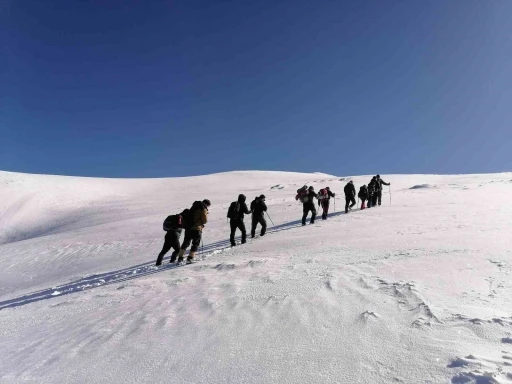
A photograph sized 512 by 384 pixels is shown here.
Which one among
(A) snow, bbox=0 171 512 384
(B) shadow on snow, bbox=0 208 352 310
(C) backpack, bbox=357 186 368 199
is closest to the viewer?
(A) snow, bbox=0 171 512 384

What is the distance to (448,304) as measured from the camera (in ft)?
17.3

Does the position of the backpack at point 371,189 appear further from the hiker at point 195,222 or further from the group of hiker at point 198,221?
the hiker at point 195,222

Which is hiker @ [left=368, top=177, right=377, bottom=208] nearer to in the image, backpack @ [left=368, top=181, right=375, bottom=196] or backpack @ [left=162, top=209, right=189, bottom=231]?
backpack @ [left=368, top=181, right=375, bottom=196]

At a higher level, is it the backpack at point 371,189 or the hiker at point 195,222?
the backpack at point 371,189

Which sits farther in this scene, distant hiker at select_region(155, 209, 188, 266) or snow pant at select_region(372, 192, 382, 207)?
snow pant at select_region(372, 192, 382, 207)

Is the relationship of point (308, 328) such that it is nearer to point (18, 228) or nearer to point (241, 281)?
point (241, 281)

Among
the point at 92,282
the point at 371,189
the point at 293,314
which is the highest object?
the point at 371,189

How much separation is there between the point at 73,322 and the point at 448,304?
20.2 feet

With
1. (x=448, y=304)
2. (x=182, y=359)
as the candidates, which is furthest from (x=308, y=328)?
(x=448, y=304)

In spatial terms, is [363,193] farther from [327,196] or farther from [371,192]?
[327,196]

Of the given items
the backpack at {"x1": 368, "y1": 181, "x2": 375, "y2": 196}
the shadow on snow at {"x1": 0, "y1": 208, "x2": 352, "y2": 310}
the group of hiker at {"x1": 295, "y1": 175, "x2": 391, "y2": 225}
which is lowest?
the shadow on snow at {"x1": 0, "y1": 208, "x2": 352, "y2": 310}

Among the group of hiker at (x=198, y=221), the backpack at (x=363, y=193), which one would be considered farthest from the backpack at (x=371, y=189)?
the group of hiker at (x=198, y=221)

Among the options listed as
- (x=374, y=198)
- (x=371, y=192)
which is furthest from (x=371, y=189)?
(x=374, y=198)

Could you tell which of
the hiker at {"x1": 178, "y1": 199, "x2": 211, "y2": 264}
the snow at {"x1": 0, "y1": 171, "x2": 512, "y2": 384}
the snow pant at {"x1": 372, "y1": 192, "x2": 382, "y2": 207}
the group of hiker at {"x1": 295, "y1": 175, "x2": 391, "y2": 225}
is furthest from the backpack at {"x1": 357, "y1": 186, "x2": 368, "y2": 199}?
the hiker at {"x1": 178, "y1": 199, "x2": 211, "y2": 264}
